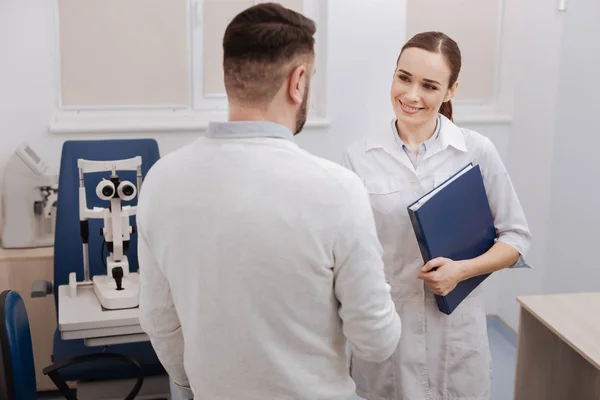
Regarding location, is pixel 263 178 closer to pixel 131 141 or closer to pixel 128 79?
pixel 131 141

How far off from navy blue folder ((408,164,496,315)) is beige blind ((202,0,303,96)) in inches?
77.3

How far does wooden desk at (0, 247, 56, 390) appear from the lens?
3.02 meters

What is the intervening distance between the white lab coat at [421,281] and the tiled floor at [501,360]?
1129mm

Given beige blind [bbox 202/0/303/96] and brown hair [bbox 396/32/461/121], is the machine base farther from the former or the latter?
beige blind [bbox 202/0/303/96]

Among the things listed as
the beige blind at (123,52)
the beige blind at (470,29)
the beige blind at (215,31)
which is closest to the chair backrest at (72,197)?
the beige blind at (123,52)

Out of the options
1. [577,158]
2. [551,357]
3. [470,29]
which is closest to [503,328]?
[577,158]

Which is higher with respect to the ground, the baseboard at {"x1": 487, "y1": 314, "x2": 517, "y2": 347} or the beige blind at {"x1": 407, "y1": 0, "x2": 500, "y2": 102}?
the beige blind at {"x1": 407, "y1": 0, "x2": 500, "y2": 102}

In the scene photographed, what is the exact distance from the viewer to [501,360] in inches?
139

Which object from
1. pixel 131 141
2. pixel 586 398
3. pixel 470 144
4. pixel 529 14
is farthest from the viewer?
pixel 529 14

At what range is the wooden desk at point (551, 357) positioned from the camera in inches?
90.1

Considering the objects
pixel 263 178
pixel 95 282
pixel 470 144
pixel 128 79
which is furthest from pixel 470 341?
pixel 128 79

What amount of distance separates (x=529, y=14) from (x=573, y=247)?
3.99 ft

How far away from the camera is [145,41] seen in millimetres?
3463

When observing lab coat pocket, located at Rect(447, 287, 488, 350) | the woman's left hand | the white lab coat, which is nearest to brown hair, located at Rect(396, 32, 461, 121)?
the white lab coat
